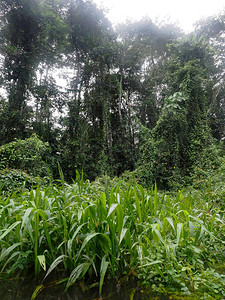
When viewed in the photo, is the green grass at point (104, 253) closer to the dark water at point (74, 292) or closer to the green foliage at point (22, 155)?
the dark water at point (74, 292)

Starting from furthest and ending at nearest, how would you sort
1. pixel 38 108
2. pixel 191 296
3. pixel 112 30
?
pixel 112 30, pixel 38 108, pixel 191 296

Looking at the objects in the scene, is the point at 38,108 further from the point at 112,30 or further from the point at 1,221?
the point at 1,221

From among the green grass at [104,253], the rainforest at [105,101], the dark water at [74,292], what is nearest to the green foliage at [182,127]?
the rainforest at [105,101]

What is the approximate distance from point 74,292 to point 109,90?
10.4 meters

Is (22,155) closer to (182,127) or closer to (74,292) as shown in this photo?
(74,292)

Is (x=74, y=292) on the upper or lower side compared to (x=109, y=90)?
lower

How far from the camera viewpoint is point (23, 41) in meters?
8.66

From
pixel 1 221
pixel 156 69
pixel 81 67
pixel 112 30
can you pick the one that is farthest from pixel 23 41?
pixel 1 221

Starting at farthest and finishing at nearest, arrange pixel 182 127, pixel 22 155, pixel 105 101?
pixel 105 101
pixel 182 127
pixel 22 155

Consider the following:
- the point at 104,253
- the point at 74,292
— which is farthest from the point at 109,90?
the point at 74,292

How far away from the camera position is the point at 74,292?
92 cm

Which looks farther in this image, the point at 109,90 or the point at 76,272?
the point at 109,90

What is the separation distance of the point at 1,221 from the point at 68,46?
1148 centimetres

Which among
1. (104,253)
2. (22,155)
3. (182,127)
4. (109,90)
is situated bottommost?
(104,253)
